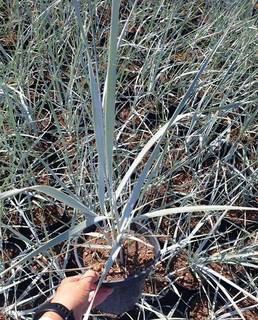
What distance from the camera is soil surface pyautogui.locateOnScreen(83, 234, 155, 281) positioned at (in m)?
1.03

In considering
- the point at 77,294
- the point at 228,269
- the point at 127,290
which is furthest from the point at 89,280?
the point at 228,269

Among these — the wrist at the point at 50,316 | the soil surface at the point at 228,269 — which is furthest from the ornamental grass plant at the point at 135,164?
the wrist at the point at 50,316

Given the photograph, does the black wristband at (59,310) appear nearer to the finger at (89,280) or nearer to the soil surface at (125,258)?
the finger at (89,280)

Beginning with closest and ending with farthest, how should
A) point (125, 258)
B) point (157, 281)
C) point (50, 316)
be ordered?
point (50, 316), point (125, 258), point (157, 281)

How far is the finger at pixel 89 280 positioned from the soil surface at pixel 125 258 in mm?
95

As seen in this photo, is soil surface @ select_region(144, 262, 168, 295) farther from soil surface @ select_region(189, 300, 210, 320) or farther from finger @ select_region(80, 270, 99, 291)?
finger @ select_region(80, 270, 99, 291)

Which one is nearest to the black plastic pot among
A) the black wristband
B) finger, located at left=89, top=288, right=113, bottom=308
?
finger, located at left=89, top=288, right=113, bottom=308

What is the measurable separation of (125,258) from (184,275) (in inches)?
8.0

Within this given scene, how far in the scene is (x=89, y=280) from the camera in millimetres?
903

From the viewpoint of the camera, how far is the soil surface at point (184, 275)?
1.18m

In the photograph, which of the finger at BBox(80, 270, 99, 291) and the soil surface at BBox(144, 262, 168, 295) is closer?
the finger at BBox(80, 270, 99, 291)

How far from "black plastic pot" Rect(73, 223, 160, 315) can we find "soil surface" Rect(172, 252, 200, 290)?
15cm

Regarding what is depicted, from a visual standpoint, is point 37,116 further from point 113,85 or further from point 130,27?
point 113,85

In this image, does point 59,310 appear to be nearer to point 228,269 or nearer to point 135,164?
point 135,164
